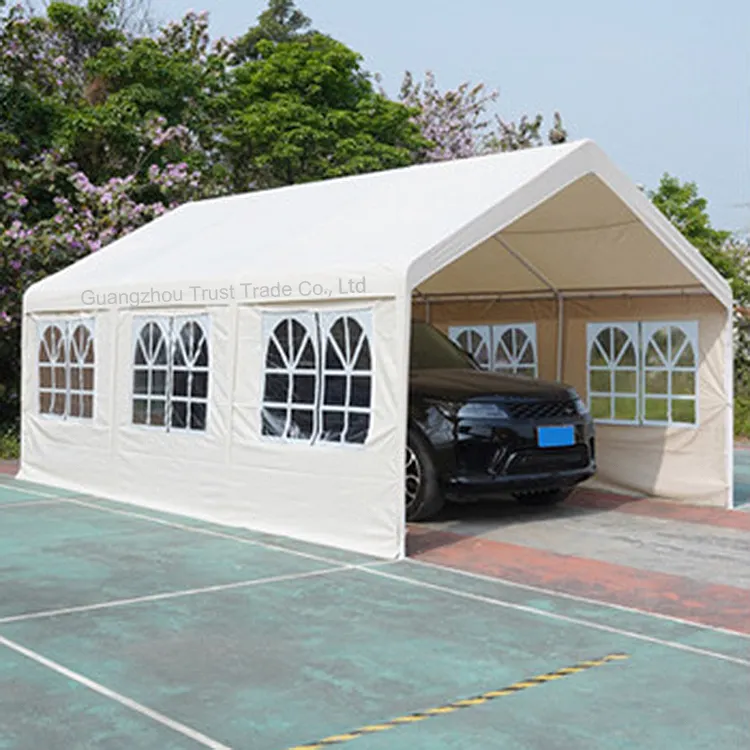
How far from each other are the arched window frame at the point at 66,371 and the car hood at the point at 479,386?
326cm

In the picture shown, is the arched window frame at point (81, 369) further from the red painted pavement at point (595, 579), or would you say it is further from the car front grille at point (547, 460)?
the car front grille at point (547, 460)

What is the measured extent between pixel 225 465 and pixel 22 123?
10.5m

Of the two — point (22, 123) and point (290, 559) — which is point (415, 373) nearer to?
point (290, 559)

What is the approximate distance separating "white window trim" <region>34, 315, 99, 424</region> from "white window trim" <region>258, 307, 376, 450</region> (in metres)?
2.61

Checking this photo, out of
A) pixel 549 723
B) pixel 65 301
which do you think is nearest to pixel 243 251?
pixel 65 301

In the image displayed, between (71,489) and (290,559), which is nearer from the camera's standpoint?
(290,559)

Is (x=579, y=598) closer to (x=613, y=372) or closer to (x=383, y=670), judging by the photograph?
(x=383, y=670)

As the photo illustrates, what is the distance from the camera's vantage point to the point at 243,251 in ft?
30.8

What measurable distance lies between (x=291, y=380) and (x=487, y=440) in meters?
1.58

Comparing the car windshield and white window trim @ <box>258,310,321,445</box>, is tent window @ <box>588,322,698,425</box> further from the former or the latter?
white window trim @ <box>258,310,321,445</box>

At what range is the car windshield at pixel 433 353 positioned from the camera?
32.6 ft

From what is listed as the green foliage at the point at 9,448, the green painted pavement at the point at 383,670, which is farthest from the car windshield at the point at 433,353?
the green foliage at the point at 9,448

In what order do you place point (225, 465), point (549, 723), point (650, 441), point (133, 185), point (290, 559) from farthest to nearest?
point (133, 185)
point (650, 441)
point (225, 465)
point (290, 559)
point (549, 723)

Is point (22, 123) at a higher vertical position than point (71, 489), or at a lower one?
higher
